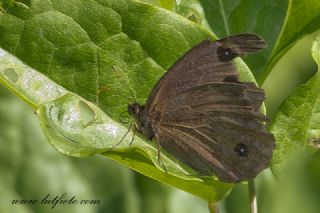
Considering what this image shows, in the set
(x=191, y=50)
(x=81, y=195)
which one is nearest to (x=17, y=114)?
(x=81, y=195)

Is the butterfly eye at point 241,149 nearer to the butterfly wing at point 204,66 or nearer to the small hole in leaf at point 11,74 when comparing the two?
the butterfly wing at point 204,66

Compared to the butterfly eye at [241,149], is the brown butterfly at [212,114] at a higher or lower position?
higher

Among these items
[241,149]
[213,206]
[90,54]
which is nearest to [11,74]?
[90,54]

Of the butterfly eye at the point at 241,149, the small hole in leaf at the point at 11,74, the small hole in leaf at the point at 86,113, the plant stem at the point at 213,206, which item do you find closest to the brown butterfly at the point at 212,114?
the butterfly eye at the point at 241,149

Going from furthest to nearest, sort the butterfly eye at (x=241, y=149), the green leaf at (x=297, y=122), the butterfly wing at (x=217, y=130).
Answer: the butterfly eye at (x=241, y=149), the butterfly wing at (x=217, y=130), the green leaf at (x=297, y=122)

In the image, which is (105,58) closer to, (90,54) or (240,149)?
(90,54)

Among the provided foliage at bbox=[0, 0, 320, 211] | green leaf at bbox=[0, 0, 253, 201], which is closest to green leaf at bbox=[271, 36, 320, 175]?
foliage at bbox=[0, 0, 320, 211]
